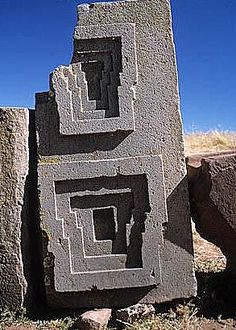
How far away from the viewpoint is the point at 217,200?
387 cm

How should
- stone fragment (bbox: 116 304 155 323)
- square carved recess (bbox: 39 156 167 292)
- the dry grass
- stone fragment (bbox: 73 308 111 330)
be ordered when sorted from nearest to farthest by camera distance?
stone fragment (bbox: 73 308 111 330)
stone fragment (bbox: 116 304 155 323)
square carved recess (bbox: 39 156 167 292)
the dry grass

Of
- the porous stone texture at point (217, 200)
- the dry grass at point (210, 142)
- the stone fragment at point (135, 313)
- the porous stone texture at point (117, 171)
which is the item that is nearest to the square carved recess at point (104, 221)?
the porous stone texture at point (117, 171)

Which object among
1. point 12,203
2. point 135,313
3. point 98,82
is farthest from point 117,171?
point 135,313

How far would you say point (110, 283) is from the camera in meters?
3.93

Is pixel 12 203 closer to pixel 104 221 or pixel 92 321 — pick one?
pixel 104 221

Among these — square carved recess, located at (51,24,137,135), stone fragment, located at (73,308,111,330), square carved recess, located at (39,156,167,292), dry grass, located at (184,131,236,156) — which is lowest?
stone fragment, located at (73,308,111,330)

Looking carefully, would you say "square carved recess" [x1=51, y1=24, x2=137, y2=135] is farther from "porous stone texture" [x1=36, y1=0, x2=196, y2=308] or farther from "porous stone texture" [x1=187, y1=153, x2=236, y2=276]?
"porous stone texture" [x1=187, y1=153, x2=236, y2=276]

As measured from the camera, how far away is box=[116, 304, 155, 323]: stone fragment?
12.4 ft

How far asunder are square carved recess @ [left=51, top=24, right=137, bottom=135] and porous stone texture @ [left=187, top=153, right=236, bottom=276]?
2.12 feet

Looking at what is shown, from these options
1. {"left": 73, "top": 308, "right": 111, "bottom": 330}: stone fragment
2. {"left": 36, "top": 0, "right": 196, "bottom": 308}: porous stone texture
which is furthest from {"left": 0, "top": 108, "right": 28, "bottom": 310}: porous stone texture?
{"left": 73, "top": 308, "right": 111, "bottom": 330}: stone fragment

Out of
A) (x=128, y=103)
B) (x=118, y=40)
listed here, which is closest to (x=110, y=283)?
(x=128, y=103)

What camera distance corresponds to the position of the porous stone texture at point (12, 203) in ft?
13.0

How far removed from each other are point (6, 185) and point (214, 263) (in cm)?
222

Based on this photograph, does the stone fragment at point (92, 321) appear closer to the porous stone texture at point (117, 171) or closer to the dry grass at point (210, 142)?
the porous stone texture at point (117, 171)
